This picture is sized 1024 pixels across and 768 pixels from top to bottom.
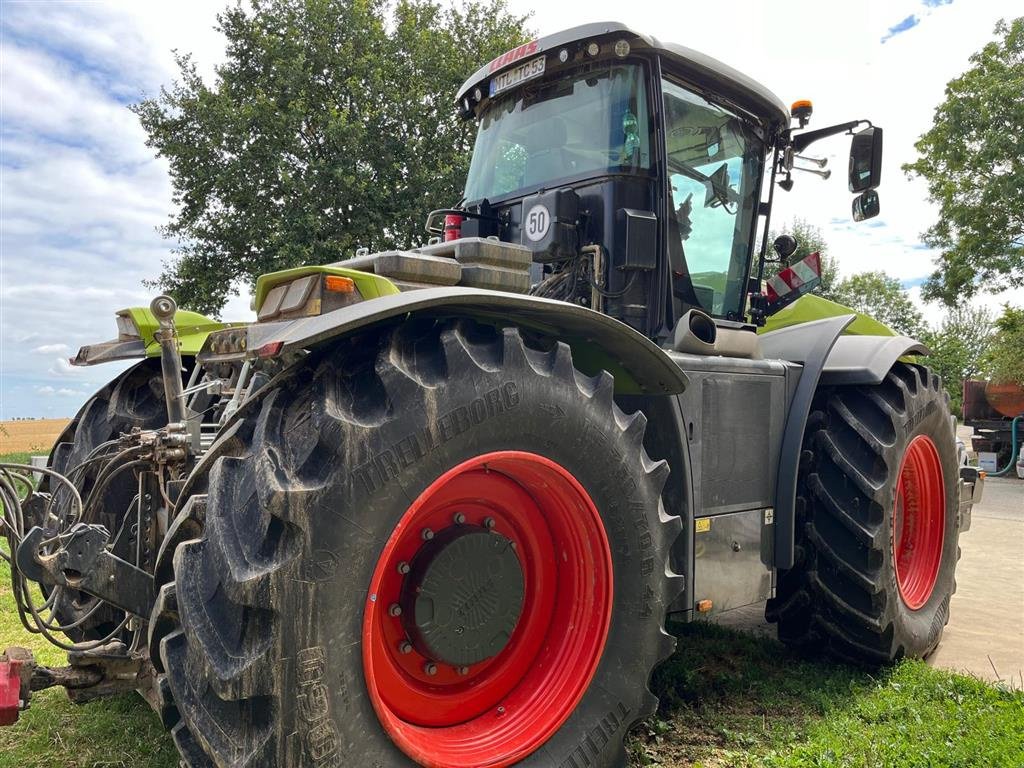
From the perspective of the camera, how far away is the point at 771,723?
3.28 m

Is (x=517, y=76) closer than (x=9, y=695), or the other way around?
(x=9, y=695)

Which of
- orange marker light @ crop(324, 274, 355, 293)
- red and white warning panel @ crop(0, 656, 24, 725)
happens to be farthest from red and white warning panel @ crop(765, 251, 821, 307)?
red and white warning panel @ crop(0, 656, 24, 725)

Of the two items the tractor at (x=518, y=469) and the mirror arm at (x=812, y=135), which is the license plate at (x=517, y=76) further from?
the mirror arm at (x=812, y=135)

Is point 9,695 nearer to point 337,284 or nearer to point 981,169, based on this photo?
point 337,284

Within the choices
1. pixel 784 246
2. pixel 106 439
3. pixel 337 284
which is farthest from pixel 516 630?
pixel 784 246

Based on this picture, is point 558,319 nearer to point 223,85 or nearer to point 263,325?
point 263,325

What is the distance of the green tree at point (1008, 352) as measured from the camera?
14.3 m

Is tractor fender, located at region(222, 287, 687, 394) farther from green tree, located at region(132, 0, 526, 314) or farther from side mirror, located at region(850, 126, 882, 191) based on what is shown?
green tree, located at region(132, 0, 526, 314)

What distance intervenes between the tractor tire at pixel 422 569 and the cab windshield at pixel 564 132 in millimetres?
1429

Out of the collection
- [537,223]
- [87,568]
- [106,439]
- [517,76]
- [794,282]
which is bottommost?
[87,568]

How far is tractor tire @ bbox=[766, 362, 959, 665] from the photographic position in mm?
3678

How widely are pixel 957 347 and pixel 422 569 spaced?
112 ft

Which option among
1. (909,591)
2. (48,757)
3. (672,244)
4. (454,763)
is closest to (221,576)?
(454,763)

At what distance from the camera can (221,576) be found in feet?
6.04
